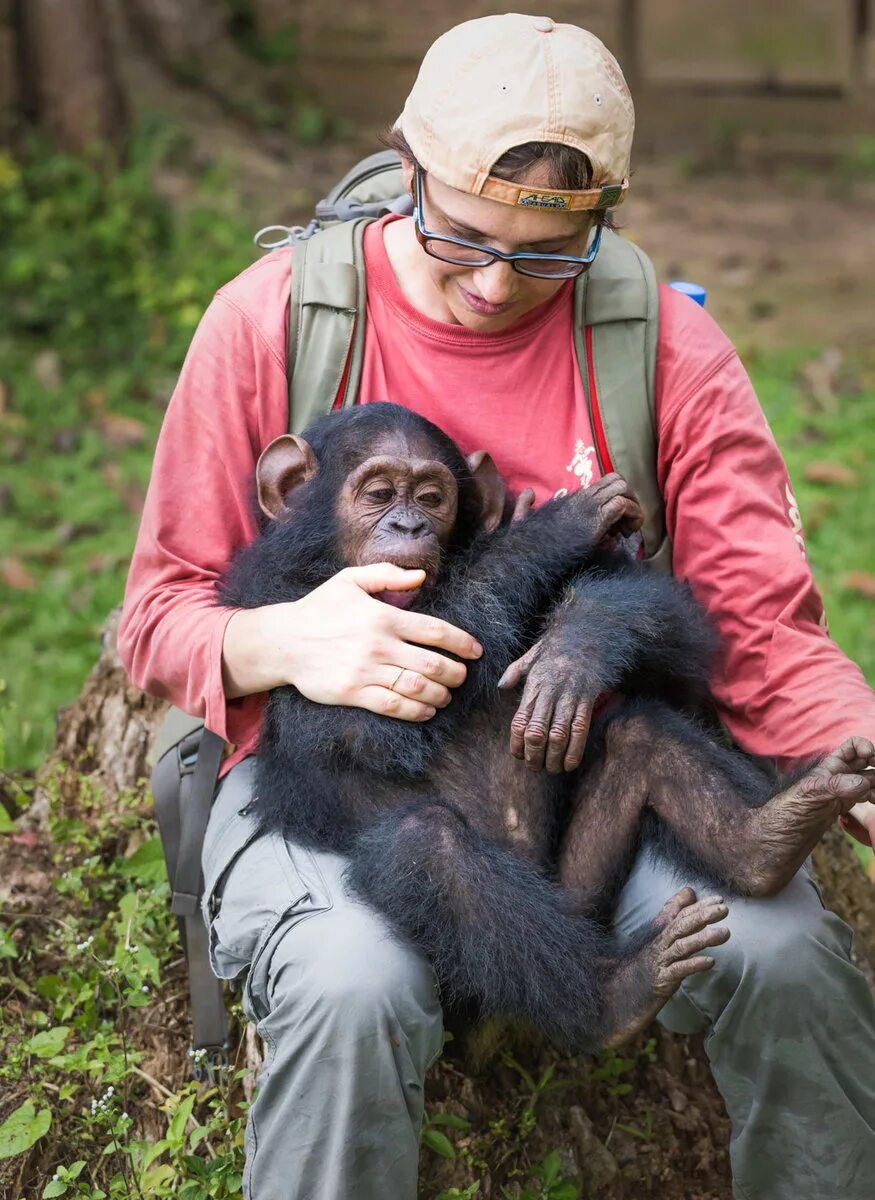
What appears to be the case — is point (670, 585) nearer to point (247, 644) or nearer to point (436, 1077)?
point (247, 644)

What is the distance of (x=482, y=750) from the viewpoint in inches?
108

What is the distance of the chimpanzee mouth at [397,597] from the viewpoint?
8.87 feet

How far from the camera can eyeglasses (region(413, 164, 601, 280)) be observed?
2.59 metres

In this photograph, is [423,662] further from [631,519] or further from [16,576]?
[16,576]

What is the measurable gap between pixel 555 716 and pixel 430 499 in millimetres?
556

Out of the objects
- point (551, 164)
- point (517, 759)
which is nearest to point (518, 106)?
point (551, 164)

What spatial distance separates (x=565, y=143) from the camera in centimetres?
248

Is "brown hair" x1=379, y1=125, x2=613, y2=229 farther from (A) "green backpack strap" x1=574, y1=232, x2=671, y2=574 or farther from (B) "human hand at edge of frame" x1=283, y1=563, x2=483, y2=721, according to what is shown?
(B) "human hand at edge of frame" x1=283, y1=563, x2=483, y2=721

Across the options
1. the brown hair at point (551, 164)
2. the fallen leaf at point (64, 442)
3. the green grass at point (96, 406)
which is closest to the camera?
the brown hair at point (551, 164)

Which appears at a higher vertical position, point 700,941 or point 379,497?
point 379,497

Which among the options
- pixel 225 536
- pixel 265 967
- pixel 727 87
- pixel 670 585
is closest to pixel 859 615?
pixel 670 585

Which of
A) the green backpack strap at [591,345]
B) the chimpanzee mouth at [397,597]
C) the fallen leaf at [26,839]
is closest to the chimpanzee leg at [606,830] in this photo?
the chimpanzee mouth at [397,597]

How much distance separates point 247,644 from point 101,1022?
1.04m

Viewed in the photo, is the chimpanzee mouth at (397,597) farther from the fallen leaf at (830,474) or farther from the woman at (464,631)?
the fallen leaf at (830,474)
